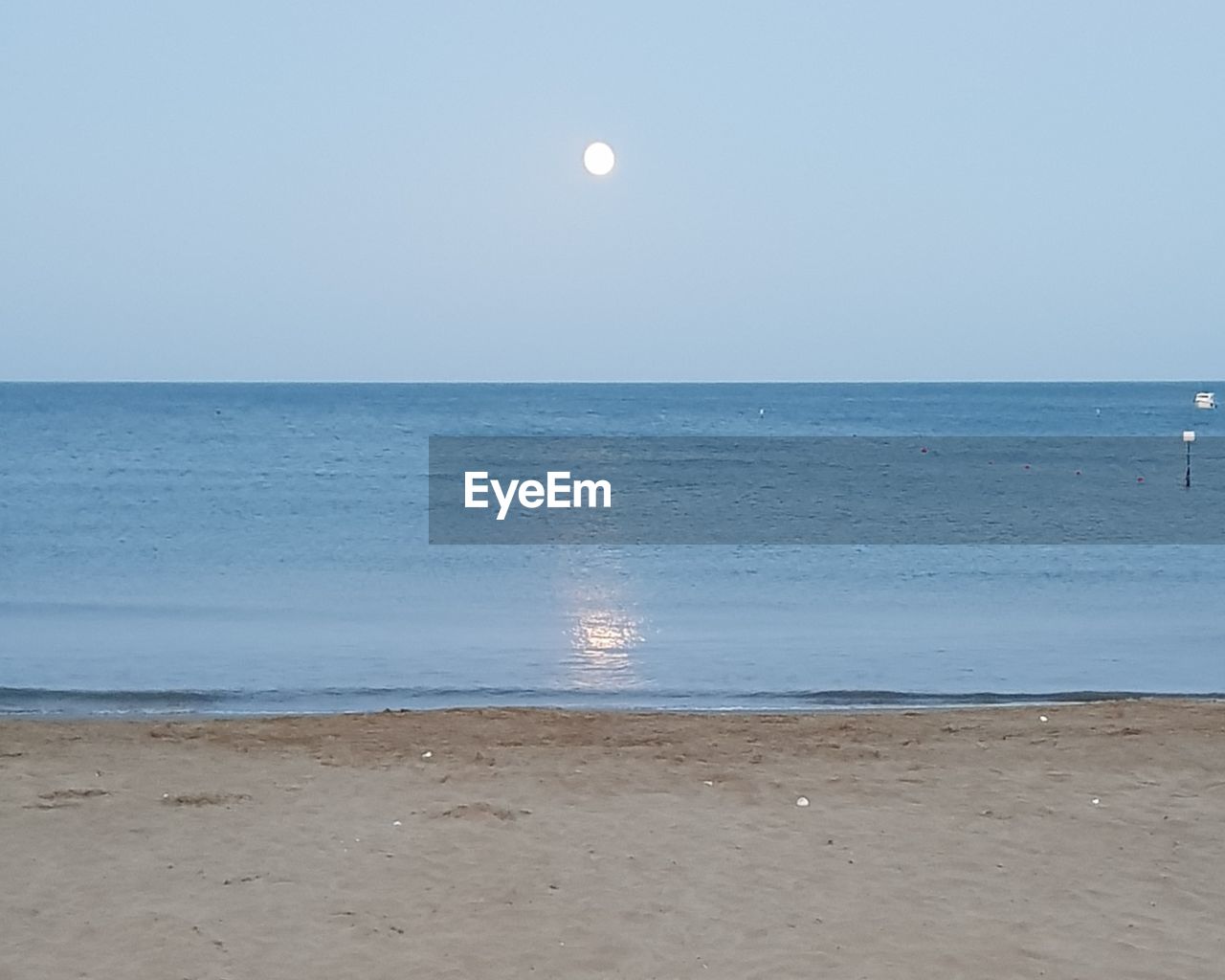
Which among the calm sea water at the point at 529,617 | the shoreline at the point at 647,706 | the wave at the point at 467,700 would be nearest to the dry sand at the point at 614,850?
the shoreline at the point at 647,706

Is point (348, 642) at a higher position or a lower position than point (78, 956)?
lower

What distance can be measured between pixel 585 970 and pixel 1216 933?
8.91 ft

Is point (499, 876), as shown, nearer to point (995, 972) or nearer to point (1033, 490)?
point (995, 972)

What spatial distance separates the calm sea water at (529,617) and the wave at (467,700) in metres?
0.05

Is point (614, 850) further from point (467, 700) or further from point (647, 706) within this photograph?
point (467, 700)

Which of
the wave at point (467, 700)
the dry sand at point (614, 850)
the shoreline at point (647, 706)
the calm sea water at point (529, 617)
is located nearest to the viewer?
the dry sand at point (614, 850)

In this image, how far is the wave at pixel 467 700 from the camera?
12055mm

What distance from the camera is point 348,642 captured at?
51.4 ft

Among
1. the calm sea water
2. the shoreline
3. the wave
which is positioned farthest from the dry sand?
the calm sea water

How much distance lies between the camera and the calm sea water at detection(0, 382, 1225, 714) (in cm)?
1307

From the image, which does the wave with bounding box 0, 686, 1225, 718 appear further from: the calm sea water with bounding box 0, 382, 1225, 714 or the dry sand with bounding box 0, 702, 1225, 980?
the dry sand with bounding box 0, 702, 1225, 980

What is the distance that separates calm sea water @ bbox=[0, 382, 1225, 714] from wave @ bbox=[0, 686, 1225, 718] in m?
0.05

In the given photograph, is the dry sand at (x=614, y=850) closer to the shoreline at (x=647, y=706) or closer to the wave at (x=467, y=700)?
the shoreline at (x=647, y=706)

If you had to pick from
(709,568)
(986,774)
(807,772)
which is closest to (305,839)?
(807,772)
